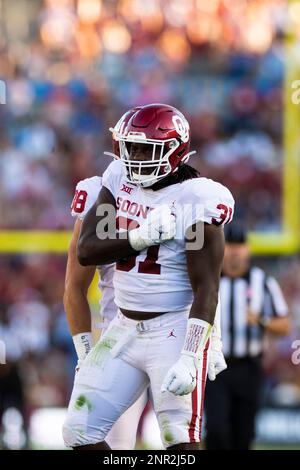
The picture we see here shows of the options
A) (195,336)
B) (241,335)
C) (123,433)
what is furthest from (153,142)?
(241,335)

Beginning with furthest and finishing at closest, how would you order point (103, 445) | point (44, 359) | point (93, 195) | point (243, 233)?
point (44, 359) → point (243, 233) → point (93, 195) → point (103, 445)

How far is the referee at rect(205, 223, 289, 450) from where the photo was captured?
566 cm

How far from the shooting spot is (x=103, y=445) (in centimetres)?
352

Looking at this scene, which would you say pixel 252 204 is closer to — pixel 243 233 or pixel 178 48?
pixel 178 48

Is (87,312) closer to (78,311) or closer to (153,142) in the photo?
(78,311)

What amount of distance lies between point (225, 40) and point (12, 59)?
5.52ft

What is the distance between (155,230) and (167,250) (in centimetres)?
13

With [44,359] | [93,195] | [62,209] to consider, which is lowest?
[44,359]

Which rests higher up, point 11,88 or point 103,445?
point 11,88

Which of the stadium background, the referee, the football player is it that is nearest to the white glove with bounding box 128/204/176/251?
the football player

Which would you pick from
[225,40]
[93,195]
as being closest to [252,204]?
[225,40]

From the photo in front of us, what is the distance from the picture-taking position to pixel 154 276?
11.5ft

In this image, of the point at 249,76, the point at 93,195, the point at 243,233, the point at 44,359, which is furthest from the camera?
the point at 249,76

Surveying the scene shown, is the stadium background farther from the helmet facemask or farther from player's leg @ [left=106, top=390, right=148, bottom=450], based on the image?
the helmet facemask
